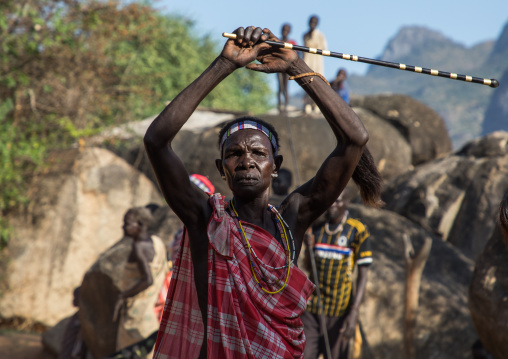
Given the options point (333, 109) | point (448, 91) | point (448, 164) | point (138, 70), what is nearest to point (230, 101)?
point (138, 70)

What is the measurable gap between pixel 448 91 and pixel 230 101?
107211 mm

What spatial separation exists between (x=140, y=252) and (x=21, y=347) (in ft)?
13.8

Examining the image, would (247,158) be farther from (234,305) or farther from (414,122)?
(414,122)

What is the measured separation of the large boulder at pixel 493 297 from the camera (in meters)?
5.83

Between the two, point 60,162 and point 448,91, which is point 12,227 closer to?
point 60,162

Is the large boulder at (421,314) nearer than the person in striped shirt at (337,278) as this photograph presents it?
No

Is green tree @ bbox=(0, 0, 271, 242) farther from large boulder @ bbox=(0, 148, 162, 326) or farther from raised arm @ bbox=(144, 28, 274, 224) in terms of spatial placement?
raised arm @ bbox=(144, 28, 274, 224)

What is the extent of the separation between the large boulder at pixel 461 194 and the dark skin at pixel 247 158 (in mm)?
9927

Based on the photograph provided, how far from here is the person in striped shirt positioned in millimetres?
6051

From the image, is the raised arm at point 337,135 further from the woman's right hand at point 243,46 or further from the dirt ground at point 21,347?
the dirt ground at point 21,347

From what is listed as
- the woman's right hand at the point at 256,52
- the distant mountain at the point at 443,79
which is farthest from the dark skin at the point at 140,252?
the distant mountain at the point at 443,79

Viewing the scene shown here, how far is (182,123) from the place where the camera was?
8.45 feet

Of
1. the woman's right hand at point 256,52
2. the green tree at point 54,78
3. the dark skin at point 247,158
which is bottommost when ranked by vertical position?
the dark skin at point 247,158

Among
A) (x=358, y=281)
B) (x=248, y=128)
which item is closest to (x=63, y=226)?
(x=358, y=281)
